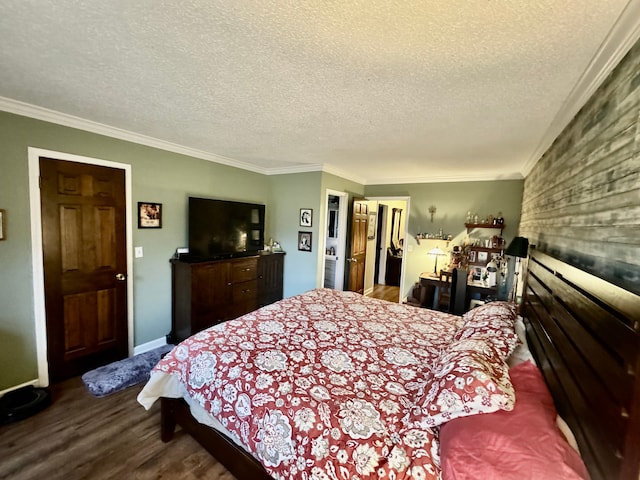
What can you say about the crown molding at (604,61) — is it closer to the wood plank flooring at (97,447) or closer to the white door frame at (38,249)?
the wood plank flooring at (97,447)

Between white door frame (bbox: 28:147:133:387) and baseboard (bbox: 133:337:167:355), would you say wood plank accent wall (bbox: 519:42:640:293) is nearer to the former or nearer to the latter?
white door frame (bbox: 28:147:133:387)

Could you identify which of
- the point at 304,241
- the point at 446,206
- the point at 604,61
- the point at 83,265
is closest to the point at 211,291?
the point at 83,265

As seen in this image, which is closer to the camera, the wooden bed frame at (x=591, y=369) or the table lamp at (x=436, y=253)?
the wooden bed frame at (x=591, y=369)

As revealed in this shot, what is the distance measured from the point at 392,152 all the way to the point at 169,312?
3.40 meters

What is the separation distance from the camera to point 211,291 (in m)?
3.30

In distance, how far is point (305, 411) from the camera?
1.26 m

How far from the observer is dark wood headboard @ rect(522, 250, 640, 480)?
698 millimetres

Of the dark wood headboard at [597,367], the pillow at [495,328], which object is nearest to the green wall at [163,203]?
the pillow at [495,328]

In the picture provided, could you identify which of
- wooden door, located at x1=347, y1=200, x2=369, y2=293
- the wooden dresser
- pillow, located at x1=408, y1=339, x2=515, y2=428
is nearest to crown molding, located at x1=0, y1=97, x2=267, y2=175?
the wooden dresser

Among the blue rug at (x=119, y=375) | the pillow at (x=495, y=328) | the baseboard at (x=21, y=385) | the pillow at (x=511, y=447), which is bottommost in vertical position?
the blue rug at (x=119, y=375)

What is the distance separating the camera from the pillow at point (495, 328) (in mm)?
1571

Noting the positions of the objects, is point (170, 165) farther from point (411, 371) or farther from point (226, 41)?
point (411, 371)

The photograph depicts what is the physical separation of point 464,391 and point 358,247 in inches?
155

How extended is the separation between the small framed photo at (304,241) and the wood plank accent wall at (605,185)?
2920 millimetres
